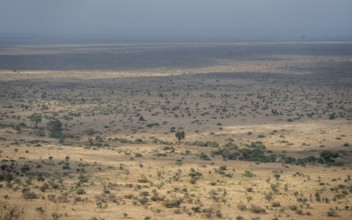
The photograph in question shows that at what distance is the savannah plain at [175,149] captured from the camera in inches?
856

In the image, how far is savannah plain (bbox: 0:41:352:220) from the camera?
856 inches

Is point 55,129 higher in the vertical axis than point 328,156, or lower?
higher

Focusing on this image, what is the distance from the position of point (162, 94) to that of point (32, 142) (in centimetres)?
4236

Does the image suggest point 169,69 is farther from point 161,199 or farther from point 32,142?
point 161,199

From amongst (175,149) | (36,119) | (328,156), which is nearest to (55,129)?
(36,119)

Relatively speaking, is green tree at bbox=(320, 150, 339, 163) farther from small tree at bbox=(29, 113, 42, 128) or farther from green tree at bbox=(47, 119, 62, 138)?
small tree at bbox=(29, 113, 42, 128)

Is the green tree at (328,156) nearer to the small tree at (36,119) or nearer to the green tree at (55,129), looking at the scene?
the green tree at (55,129)

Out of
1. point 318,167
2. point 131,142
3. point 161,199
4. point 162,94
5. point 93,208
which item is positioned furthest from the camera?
point 162,94

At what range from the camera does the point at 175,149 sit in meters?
38.4

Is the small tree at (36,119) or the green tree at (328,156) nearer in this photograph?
the green tree at (328,156)

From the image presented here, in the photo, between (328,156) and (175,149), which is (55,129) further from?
(328,156)

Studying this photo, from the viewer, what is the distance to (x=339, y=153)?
37.5 m

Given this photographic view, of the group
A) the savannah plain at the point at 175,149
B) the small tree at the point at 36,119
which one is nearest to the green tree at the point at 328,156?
the savannah plain at the point at 175,149

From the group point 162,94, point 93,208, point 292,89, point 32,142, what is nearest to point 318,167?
point 93,208
